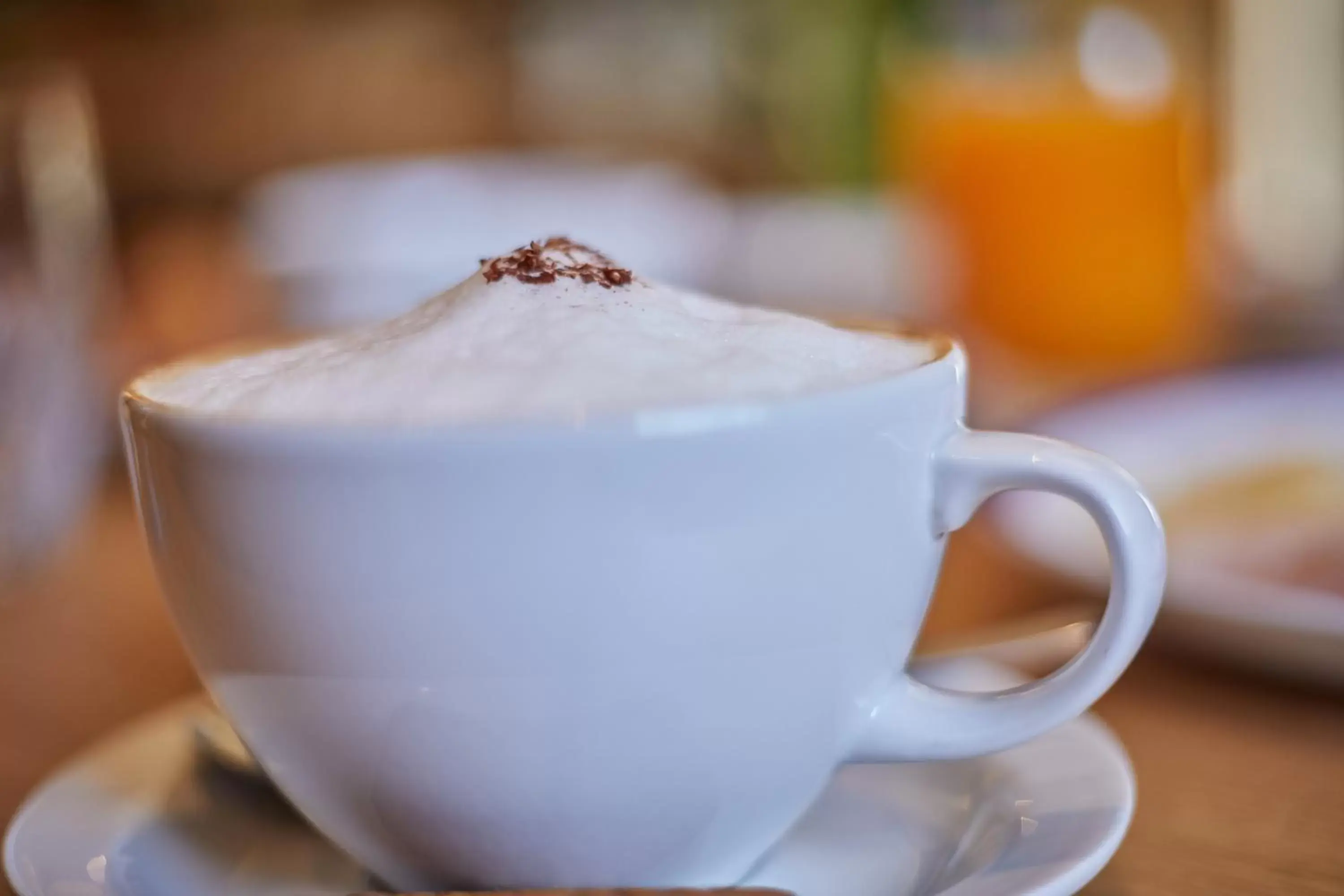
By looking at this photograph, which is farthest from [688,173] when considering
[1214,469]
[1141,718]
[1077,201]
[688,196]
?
[1141,718]

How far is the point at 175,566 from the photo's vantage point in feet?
1.37

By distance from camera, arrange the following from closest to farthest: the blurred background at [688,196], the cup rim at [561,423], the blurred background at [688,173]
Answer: the cup rim at [561,423], the blurred background at [688,196], the blurred background at [688,173]

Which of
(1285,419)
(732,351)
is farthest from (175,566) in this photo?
(1285,419)

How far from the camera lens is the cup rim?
1.13 ft

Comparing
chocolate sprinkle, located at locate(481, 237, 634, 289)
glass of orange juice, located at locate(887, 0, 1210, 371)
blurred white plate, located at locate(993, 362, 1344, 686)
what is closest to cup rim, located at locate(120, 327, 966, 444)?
chocolate sprinkle, located at locate(481, 237, 634, 289)

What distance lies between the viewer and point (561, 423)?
34 centimetres

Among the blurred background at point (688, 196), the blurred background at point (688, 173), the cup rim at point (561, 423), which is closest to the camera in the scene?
the cup rim at point (561, 423)

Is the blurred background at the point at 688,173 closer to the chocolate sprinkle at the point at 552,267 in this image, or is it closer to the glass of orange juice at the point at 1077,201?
the glass of orange juice at the point at 1077,201

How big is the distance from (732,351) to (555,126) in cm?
272

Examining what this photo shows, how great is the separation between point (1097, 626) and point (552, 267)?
8.8 inches

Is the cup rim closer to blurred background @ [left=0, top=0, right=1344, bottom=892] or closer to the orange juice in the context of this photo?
blurred background @ [left=0, top=0, right=1344, bottom=892]

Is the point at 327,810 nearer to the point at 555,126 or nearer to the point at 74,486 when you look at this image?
the point at 74,486

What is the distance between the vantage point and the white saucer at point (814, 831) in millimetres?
409

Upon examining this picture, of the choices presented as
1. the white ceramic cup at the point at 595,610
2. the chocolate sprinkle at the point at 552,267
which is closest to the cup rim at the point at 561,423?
the white ceramic cup at the point at 595,610
